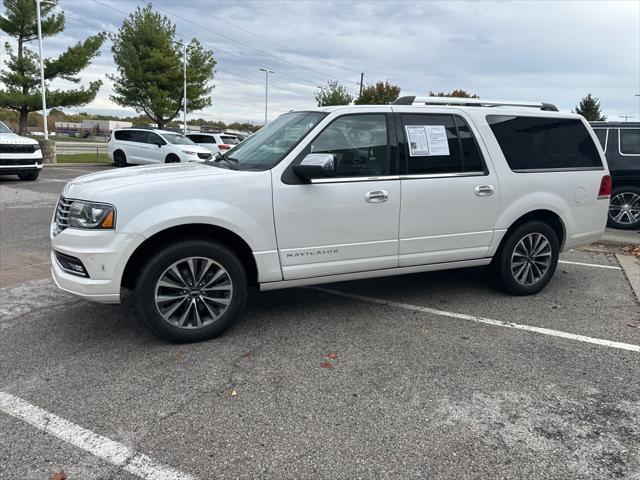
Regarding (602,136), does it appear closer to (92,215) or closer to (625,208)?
(625,208)

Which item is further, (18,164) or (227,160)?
(18,164)

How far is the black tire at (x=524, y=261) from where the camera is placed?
16.3 ft

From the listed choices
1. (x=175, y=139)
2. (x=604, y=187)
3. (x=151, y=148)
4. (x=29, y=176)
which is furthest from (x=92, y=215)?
(x=151, y=148)

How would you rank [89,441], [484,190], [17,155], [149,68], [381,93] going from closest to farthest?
[89,441], [484,190], [17,155], [149,68], [381,93]

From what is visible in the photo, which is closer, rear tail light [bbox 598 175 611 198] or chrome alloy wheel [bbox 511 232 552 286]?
chrome alloy wheel [bbox 511 232 552 286]

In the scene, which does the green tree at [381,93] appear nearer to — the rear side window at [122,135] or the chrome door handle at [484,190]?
the rear side window at [122,135]

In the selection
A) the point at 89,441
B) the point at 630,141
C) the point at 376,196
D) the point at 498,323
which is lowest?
the point at 89,441

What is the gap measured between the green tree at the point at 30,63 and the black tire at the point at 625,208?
24760 millimetres

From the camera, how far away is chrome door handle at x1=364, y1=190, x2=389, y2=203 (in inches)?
163

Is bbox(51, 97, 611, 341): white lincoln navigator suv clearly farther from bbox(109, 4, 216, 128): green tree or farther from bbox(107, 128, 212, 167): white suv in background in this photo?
bbox(109, 4, 216, 128): green tree

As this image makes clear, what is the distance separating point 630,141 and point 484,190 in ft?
19.3

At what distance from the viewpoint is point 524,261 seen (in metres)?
5.09

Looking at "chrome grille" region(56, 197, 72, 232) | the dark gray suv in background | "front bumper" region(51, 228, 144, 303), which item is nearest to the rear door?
"front bumper" region(51, 228, 144, 303)

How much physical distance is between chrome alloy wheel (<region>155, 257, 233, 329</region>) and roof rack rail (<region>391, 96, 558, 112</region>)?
7.53ft
